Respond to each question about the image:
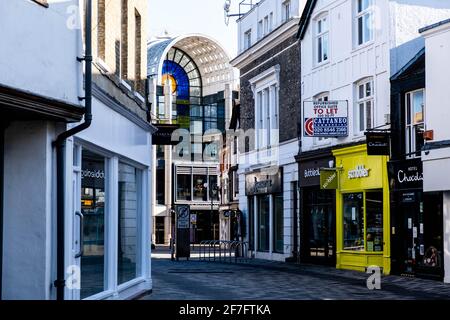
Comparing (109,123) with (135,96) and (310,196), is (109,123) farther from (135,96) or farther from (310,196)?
(310,196)

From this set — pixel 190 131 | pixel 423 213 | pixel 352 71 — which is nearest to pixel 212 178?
pixel 190 131

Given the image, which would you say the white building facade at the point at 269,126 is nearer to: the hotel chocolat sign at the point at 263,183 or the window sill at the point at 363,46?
the hotel chocolat sign at the point at 263,183

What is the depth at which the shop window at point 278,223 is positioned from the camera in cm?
3462

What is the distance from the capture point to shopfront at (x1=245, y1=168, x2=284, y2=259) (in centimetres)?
3481

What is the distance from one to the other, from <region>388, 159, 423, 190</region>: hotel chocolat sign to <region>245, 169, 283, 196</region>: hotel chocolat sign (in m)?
10.1

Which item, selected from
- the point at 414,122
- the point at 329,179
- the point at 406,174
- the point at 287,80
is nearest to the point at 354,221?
the point at 329,179

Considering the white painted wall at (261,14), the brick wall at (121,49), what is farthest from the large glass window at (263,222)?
the brick wall at (121,49)

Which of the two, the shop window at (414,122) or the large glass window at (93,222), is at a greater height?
the shop window at (414,122)

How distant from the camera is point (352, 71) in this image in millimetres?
27375

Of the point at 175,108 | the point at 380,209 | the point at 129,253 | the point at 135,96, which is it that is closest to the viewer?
the point at 129,253

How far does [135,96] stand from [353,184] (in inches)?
471

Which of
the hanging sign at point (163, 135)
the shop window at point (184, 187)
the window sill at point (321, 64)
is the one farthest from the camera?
the shop window at point (184, 187)

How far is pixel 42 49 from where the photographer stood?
9781 mm

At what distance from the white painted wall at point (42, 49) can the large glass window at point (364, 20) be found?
1702cm
